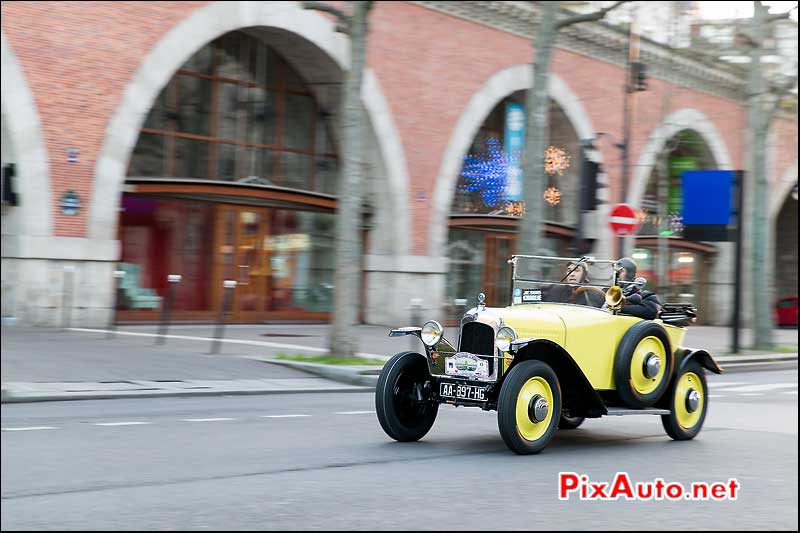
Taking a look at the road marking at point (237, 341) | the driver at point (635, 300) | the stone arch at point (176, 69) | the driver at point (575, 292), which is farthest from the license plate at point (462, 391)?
the stone arch at point (176, 69)

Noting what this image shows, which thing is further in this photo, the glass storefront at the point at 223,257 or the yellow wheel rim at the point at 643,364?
the glass storefront at the point at 223,257

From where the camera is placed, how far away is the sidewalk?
1270 centimetres

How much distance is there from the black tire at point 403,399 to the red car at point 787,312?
127 ft

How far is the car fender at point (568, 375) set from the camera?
8883 millimetres

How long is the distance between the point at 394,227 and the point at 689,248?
56.8ft

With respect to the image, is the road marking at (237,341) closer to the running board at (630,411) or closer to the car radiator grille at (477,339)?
the running board at (630,411)

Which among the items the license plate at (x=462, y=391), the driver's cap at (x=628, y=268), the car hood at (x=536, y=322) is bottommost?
the license plate at (x=462, y=391)

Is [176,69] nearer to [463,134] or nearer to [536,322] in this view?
[463,134]

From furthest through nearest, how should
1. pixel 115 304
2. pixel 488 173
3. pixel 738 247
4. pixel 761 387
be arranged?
pixel 488 173, pixel 738 247, pixel 115 304, pixel 761 387

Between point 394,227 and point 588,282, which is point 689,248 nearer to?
point 394,227

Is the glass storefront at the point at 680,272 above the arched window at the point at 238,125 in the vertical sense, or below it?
below

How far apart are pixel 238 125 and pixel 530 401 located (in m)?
19.6

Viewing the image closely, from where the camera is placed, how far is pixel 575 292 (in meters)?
9.87

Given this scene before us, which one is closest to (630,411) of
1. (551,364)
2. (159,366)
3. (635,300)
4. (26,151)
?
(551,364)
